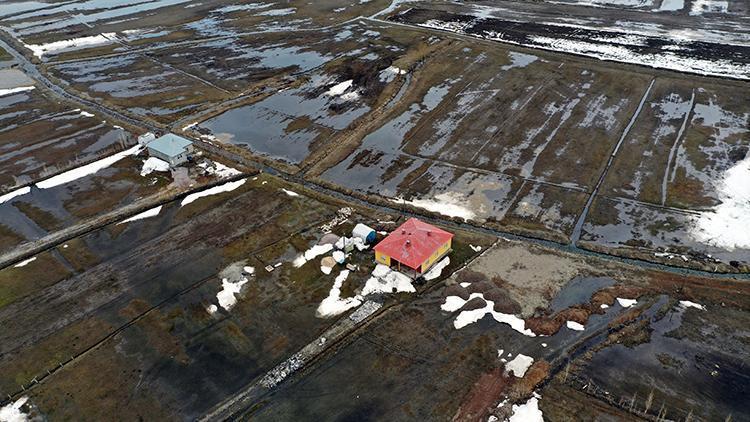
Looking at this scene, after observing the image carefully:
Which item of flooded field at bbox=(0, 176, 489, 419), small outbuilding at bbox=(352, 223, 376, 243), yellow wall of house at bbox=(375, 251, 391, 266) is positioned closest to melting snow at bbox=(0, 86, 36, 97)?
flooded field at bbox=(0, 176, 489, 419)

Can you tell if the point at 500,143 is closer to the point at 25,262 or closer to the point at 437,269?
the point at 437,269

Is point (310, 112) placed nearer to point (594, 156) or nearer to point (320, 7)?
point (594, 156)

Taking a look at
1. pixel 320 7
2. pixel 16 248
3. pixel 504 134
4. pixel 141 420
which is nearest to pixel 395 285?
pixel 141 420

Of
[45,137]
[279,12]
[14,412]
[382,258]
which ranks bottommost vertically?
[14,412]

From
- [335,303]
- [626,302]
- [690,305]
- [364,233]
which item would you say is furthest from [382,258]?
[690,305]

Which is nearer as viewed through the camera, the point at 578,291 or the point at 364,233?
the point at 578,291

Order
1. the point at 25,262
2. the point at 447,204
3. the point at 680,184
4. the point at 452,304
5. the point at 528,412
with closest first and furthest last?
the point at 528,412, the point at 452,304, the point at 25,262, the point at 447,204, the point at 680,184
